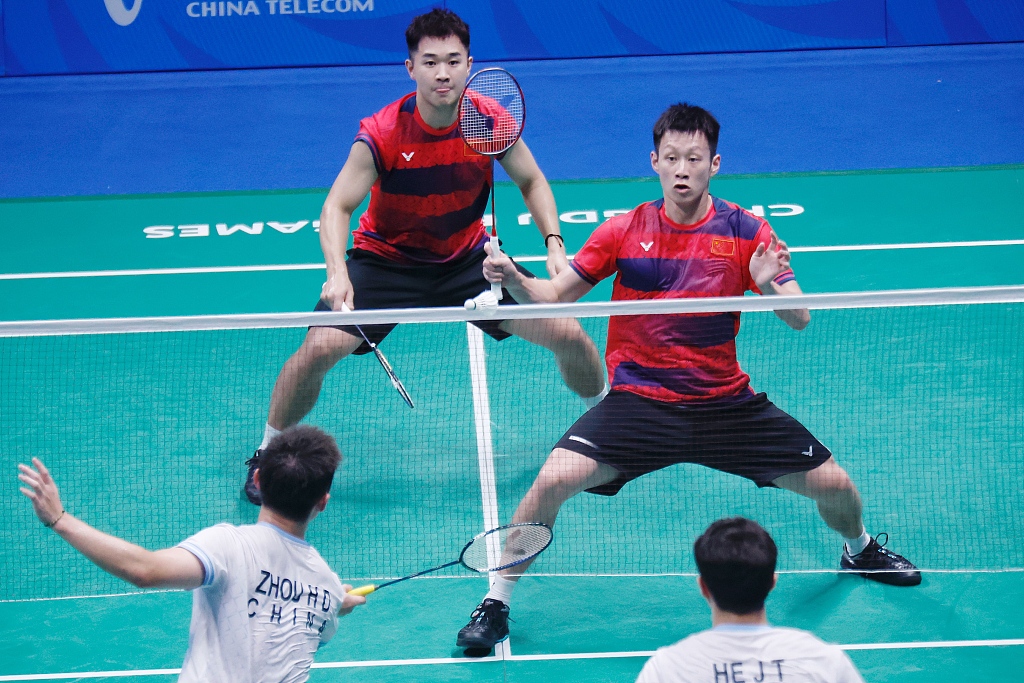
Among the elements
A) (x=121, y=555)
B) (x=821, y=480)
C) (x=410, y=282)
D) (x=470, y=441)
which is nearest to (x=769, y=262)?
(x=821, y=480)

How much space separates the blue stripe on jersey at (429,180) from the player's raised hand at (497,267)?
115cm

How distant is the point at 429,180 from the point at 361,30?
705 cm

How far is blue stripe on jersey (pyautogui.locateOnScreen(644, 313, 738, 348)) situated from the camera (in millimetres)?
4848

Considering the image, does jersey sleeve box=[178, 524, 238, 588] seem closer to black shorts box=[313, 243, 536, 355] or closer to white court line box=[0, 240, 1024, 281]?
black shorts box=[313, 243, 536, 355]

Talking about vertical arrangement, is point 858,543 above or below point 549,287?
below

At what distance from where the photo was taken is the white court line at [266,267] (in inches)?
333

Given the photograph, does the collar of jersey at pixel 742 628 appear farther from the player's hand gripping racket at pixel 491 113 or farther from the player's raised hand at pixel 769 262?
the player's hand gripping racket at pixel 491 113

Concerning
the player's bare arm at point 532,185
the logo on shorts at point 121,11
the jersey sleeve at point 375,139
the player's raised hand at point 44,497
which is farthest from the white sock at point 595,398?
the logo on shorts at point 121,11

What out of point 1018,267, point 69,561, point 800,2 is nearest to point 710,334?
point 69,561

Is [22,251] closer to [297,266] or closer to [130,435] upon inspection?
[297,266]

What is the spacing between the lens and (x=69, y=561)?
206 inches

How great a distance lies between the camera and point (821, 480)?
15.6 ft

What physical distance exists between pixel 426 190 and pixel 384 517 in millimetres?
1511

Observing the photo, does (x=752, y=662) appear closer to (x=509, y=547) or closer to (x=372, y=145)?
(x=509, y=547)
